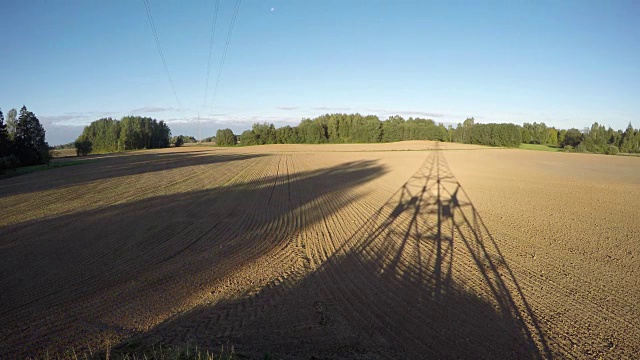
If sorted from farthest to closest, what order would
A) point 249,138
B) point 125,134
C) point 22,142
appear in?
point 249,138, point 125,134, point 22,142

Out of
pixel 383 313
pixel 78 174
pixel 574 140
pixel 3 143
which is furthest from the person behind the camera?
pixel 574 140

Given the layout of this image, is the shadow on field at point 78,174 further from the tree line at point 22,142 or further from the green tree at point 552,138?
the green tree at point 552,138

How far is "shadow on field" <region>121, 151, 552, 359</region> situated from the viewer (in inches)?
223

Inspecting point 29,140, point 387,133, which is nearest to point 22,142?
point 29,140

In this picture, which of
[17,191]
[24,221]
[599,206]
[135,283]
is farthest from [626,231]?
[17,191]

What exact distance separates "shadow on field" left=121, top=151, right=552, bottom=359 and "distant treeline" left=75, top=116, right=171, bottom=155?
111 metres

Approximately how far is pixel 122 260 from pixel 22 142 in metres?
47.6

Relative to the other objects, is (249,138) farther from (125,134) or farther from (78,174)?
(78,174)

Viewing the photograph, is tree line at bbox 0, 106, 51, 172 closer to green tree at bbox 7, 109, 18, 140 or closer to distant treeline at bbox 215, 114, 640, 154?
green tree at bbox 7, 109, 18, 140

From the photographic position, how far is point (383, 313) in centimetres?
674

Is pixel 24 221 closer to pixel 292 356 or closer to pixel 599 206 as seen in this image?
pixel 292 356

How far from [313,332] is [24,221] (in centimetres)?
1448

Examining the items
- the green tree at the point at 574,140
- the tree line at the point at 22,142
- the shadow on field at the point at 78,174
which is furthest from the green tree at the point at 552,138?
the tree line at the point at 22,142

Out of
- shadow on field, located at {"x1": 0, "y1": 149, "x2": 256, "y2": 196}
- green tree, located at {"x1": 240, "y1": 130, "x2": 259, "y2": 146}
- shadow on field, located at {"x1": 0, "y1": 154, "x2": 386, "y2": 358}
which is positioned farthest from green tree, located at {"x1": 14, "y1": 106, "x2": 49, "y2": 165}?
green tree, located at {"x1": 240, "y1": 130, "x2": 259, "y2": 146}
